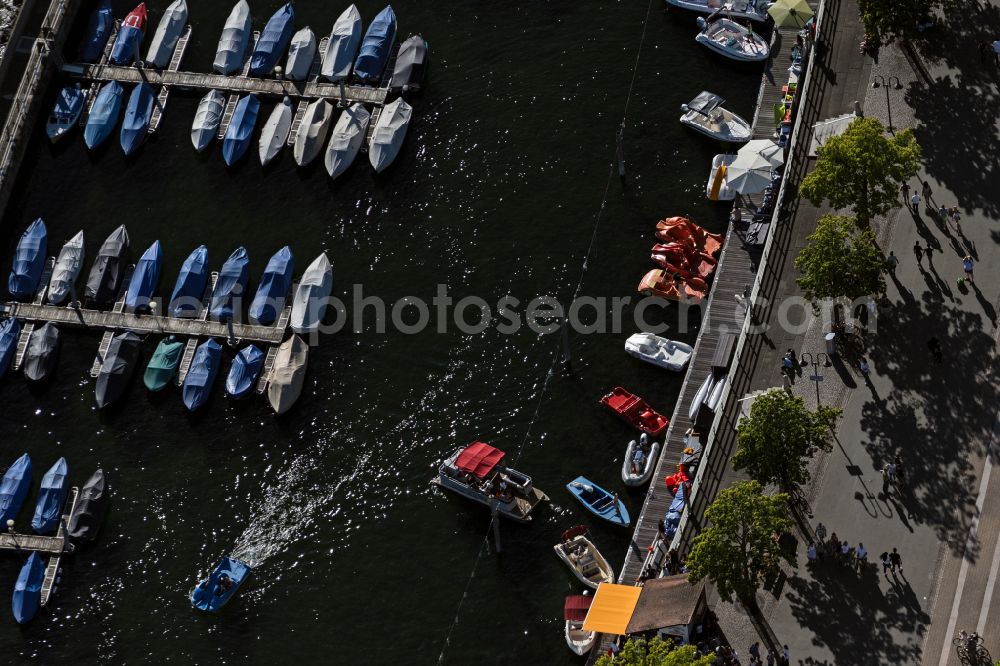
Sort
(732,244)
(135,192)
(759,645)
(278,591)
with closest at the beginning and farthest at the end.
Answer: (759,645) < (278,591) < (732,244) < (135,192)

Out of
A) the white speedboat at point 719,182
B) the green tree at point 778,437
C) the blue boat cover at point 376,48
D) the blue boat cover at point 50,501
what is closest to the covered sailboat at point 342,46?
the blue boat cover at point 376,48

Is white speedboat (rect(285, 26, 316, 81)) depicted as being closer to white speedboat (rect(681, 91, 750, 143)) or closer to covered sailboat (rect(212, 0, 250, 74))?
covered sailboat (rect(212, 0, 250, 74))

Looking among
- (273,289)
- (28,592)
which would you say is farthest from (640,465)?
(28,592)

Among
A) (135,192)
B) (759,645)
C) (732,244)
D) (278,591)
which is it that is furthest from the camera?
(135,192)

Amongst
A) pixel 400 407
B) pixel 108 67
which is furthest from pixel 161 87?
pixel 400 407

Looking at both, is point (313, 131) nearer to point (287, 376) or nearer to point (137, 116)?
point (137, 116)

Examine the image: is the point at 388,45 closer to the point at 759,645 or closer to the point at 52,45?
the point at 52,45
